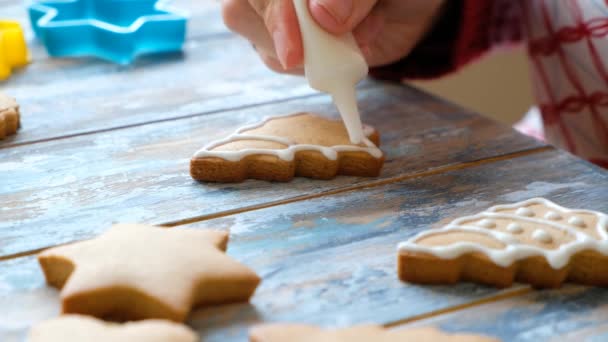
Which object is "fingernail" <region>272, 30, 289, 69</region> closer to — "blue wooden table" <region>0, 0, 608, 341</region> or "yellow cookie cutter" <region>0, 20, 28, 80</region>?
"blue wooden table" <region>0, 0, 608, 341</region>

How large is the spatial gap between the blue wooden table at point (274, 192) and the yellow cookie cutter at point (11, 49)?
0.09 feet

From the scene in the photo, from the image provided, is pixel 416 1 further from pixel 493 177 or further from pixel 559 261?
pixel 559 261

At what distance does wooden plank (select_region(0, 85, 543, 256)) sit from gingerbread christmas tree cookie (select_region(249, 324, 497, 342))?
0.27 metres

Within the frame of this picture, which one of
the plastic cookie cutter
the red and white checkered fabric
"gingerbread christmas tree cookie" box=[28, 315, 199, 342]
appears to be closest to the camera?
"gingerbread christmas tree cookie" box=[28, 315, 199, 342]

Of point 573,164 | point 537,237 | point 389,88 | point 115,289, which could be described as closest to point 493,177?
point 573,164

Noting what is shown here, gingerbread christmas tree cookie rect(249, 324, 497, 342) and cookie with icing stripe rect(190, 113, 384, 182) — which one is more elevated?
cookie with icing stripe rect(190, 113, 384, 182)

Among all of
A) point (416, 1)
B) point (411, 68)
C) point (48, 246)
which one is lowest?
point (48, 246)

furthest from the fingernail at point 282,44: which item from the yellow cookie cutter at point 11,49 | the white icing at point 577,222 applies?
the yellow cookie cutter at point 11,49

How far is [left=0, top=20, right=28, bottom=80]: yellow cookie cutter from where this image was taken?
1.30 m

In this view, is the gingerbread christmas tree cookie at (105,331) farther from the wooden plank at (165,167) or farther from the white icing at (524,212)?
the white icing at (524,212)

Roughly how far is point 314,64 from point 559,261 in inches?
15.9

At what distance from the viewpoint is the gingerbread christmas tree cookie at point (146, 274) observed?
0.62 metres

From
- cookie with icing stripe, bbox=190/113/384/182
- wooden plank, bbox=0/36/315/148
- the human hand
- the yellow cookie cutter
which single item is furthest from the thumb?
the yellow cookie cutter

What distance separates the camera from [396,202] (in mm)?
861
